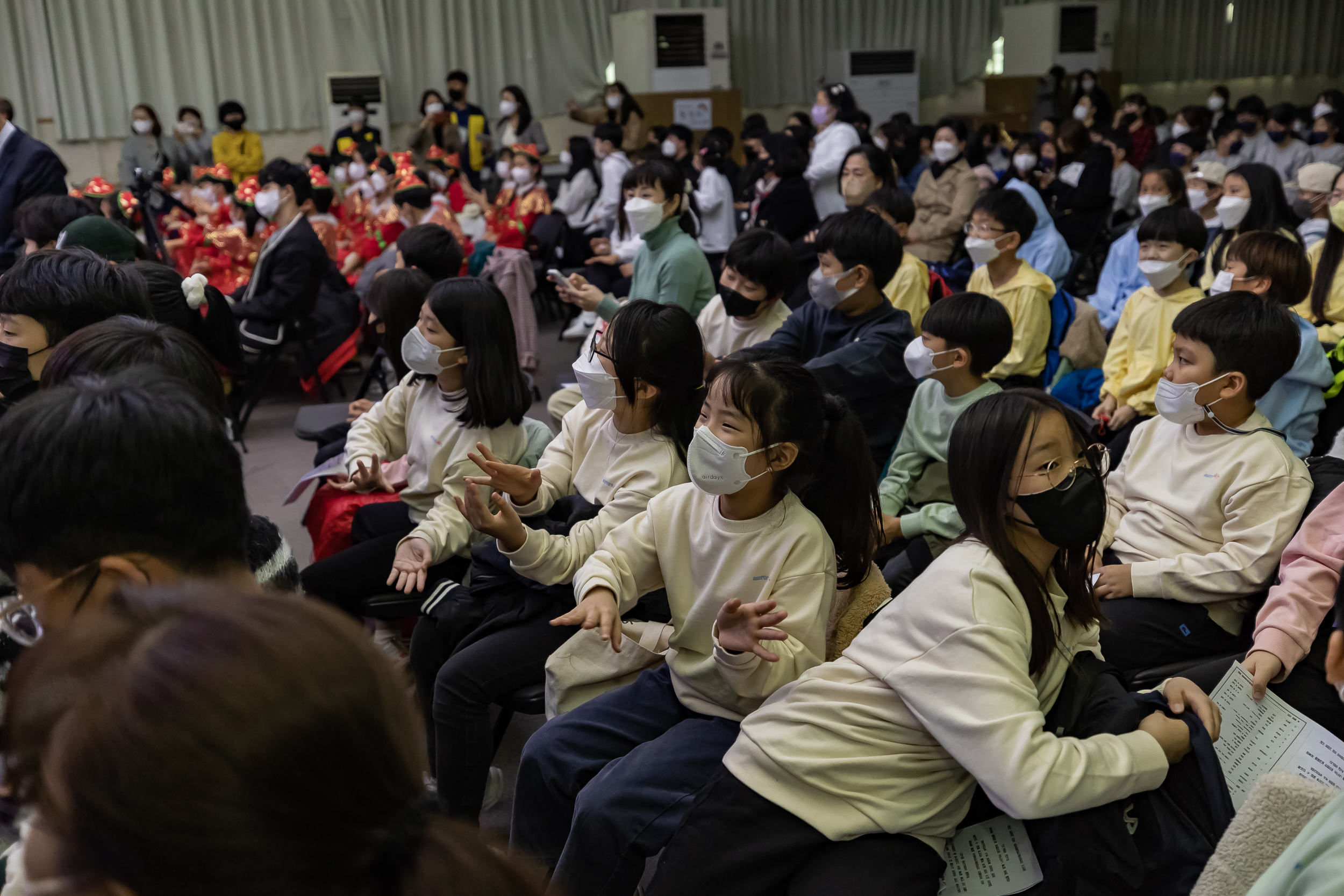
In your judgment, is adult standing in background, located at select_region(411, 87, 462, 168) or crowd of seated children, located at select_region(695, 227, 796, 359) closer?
crowd of seated children, located at select_region(695, 227, 796, 359)

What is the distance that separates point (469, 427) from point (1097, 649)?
155 centimetres

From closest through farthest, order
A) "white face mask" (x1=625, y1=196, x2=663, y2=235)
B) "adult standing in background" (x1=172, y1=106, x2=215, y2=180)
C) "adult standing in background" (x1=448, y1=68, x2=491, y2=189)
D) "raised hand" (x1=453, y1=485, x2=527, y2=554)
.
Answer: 1. "raised hand" (x1=453, y1=485, x2=527, y2=554)
2. "white face mask" (x1=625, y1=196, x2=663, y2=235)
3. "adult standing in background" (x1=172, y1=106, x2=215, y2=180)
4. "adult standing in background" (x1=448, y1=68, x2=491, y2=189)

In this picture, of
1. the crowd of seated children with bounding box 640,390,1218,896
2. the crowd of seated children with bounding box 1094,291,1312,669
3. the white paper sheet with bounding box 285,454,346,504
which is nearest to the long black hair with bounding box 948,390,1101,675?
the crowd of seated children with bounding box 640,390,1218,896

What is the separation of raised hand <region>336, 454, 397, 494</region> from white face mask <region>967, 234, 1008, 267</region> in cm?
219

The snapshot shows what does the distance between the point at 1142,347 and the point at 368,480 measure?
241 centimetres

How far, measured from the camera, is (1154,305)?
3.42m

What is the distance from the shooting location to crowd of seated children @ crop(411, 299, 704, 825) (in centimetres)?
206

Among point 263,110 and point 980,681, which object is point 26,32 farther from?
point 980,681

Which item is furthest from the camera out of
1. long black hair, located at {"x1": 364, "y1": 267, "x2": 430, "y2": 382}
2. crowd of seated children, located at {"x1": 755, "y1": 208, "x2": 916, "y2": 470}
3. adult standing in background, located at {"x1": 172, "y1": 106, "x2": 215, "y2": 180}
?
adult standing in background, located at {"x1": 172, "y1": 106, "x2": 215, "y2": 180}

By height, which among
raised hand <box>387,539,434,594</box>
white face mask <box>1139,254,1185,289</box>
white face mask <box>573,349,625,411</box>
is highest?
white face mask <box>1139,254,1185,289</box>

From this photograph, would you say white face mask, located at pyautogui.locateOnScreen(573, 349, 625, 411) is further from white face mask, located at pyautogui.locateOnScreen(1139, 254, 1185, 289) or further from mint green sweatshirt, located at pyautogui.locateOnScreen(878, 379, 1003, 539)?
white face mask, located at pyautogui.locateOnScreen(1139, 254, 1185, 289)

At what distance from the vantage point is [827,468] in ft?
6.10

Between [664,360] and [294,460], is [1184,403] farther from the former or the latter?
[294,460]

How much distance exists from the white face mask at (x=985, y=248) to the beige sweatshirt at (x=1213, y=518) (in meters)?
1.61
